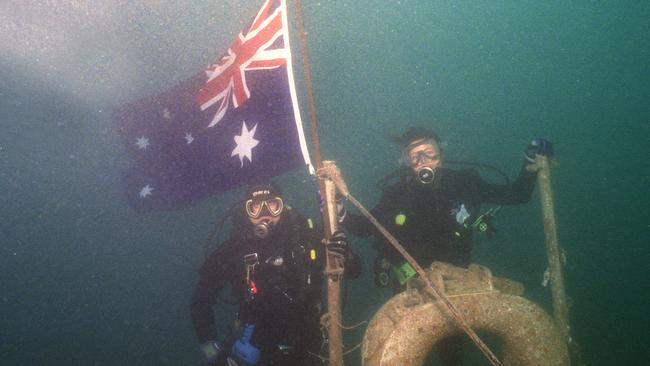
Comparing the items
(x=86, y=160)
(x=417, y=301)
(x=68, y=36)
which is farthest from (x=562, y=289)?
(x=86, y=160)

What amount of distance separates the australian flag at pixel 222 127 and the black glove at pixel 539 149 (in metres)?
2.94

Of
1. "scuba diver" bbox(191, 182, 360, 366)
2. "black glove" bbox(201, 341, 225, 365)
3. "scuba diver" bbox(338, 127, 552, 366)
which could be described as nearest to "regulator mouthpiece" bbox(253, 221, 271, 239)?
"scuba diver" bbox(191, 182, 360, 366)

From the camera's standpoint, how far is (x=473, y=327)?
3.21 metres

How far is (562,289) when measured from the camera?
406cm

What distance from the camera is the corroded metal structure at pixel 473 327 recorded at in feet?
9.99

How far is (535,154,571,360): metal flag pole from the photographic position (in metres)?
4.00

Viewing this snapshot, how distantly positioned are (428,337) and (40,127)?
23.5 m

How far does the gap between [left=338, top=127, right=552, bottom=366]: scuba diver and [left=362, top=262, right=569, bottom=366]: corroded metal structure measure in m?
1.18

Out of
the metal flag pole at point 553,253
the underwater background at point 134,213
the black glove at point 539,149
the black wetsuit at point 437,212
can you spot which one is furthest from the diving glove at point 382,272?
the underwater background at point 134,213

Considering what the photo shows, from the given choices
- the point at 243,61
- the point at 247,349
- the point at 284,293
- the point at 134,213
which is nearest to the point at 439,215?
the point at 284,293

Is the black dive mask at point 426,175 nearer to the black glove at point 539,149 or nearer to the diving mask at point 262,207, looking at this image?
the black glove at point 539,149

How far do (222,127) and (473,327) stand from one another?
3.17 meters

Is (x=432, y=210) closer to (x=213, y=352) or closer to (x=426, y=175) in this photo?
(x=426, y=175)

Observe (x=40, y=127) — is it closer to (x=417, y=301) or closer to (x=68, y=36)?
(x=68, y=36)
